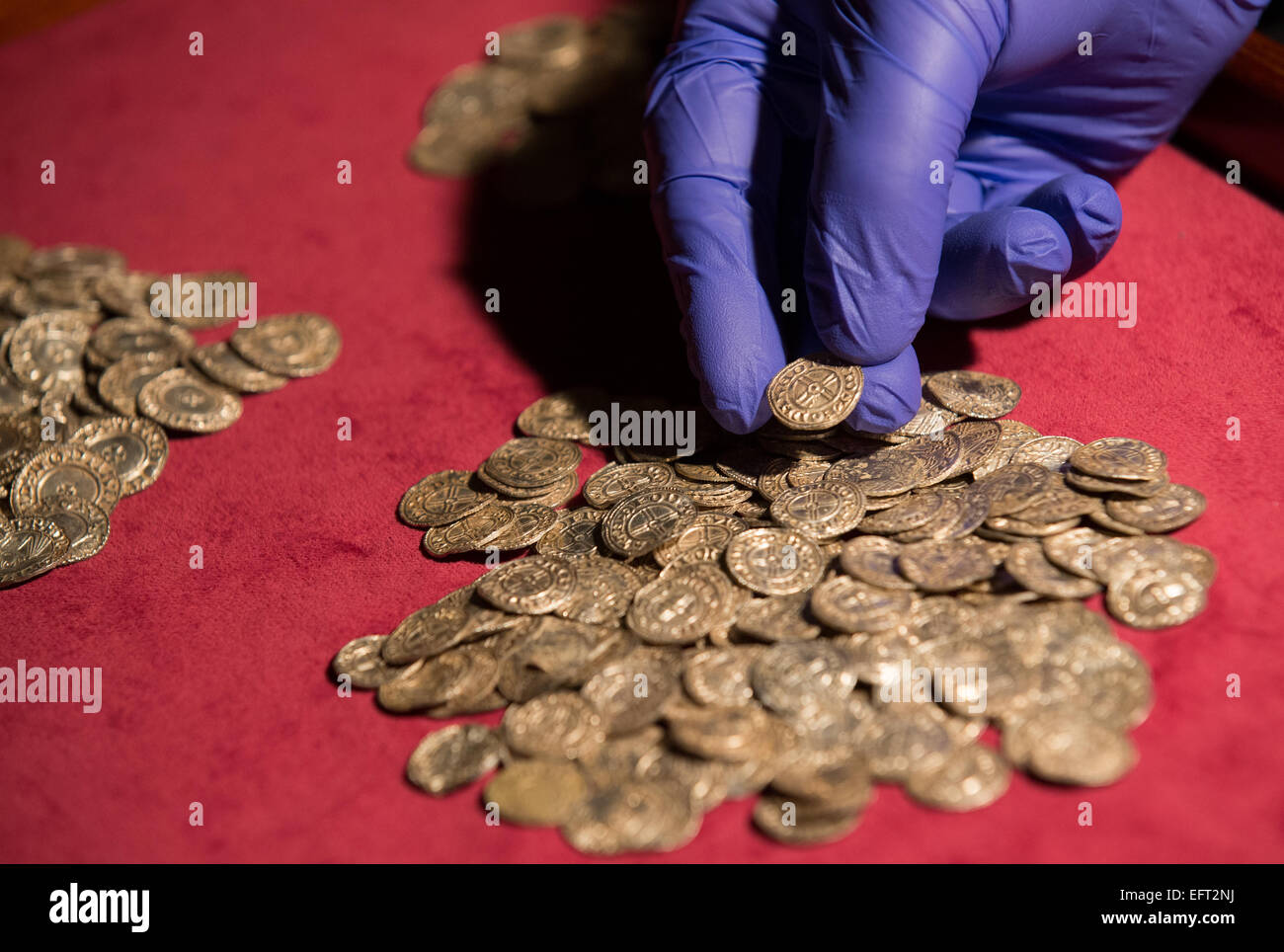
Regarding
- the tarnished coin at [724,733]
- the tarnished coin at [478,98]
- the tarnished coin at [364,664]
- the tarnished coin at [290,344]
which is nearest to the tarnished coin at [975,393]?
the tarnished coin at [724,733]

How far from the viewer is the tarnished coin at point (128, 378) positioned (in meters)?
2.56

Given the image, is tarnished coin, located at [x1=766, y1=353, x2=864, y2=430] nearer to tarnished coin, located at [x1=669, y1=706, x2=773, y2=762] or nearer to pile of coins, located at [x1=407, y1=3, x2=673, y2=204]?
tarnished coin, located at [x1=669, y1=706, x2=773, y2=762]

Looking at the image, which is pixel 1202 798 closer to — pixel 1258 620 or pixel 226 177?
pixel 1258 620

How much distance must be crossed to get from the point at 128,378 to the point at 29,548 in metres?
0.53

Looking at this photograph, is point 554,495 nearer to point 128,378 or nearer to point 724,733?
point 724,733

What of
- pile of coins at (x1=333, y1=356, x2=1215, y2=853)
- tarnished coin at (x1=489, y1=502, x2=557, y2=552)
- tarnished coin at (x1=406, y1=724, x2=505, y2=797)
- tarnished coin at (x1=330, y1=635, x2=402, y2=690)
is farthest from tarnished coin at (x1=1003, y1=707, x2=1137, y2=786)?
tarnished coin at (x1=330, y1=635, x2=402, y2=690)

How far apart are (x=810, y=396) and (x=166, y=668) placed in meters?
1.35

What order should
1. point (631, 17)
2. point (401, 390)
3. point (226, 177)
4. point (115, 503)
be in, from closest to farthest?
point (115, 503)
point (401, 390)
point (226, 177)
point (631, 17)

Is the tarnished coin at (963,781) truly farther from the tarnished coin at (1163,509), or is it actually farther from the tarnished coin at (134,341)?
the tarnished coin at (134,341)

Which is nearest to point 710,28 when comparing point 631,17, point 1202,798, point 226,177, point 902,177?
point 902,177


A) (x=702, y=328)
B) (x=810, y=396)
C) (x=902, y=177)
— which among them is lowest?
(x=810, y=396)

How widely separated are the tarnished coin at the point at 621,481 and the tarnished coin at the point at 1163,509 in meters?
0.86

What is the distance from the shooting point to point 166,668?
2.04 metres

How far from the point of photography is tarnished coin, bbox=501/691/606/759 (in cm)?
177
